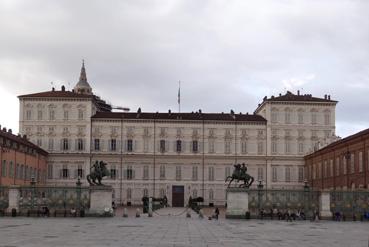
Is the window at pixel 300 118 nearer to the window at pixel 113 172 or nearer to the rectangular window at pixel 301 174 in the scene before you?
the rectangular window at pixel 301 174

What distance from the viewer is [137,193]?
10094 cm

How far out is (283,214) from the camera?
49.4 metres

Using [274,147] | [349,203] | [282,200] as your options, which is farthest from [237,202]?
[274,147]

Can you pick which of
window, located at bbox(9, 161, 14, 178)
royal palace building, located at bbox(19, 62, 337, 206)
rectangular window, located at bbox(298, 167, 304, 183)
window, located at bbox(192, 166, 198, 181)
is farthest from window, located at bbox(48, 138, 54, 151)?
rectangular window, located at bbox(298, 167, 304, 183)

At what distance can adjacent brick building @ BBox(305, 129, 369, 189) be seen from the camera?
70188 mm

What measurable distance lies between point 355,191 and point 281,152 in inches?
2056

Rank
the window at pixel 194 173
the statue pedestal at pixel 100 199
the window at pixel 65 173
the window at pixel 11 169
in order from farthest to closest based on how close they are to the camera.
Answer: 1. the window at pixel 194 173
2. the window at pixel 65 173
3. the window at pixel 11 169
4. the statue pedestal at pixel 100 199

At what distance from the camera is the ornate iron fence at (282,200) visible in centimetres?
5022

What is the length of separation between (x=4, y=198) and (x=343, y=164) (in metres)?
42.6

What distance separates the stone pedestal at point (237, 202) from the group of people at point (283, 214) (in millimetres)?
1328

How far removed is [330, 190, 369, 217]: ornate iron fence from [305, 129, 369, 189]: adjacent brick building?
18326 mm

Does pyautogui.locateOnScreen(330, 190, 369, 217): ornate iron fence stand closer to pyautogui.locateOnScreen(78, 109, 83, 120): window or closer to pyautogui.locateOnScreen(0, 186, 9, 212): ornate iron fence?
pyautogui.locateOnScreen(0, 186, 9, 212): ornate iron fence

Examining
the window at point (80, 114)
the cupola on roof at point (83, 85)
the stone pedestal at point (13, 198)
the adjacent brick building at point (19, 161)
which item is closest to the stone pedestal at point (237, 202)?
the stone pedestal at point (13, 198)

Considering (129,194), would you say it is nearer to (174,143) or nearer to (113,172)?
(113,172)
